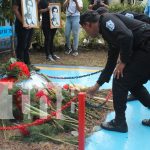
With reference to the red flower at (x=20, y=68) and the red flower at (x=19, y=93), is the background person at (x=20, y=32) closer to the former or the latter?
the red flower at (x=20, y=68)

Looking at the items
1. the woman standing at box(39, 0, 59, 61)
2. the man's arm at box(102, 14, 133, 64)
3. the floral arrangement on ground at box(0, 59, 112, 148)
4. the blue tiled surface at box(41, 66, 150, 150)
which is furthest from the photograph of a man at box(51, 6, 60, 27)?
the man's arm at box(102, 14, 133, 64)

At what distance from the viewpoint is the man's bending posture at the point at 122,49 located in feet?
15.1

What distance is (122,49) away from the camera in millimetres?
4656

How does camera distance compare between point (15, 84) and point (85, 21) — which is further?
point (15, 84)

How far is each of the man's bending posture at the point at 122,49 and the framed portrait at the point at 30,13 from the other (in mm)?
3353

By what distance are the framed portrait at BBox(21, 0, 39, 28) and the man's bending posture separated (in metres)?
3.35

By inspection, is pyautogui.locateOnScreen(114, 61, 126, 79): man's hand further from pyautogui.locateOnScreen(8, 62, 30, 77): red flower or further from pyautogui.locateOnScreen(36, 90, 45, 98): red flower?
pyautogui.locateOnScreen(8, 62, 30, 77): red flower

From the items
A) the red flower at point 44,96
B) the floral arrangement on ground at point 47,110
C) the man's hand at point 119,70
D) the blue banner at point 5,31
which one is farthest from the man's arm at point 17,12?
the man's hand at point 119,70

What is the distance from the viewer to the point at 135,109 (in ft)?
20.5

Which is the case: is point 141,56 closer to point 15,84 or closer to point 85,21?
point 85,21

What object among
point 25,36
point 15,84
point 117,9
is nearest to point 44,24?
point 25,36

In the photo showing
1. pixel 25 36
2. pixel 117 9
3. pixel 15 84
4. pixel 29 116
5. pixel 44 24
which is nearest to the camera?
pixel 29 116

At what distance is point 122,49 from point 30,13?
13.7 feet

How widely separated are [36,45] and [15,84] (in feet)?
18.4
